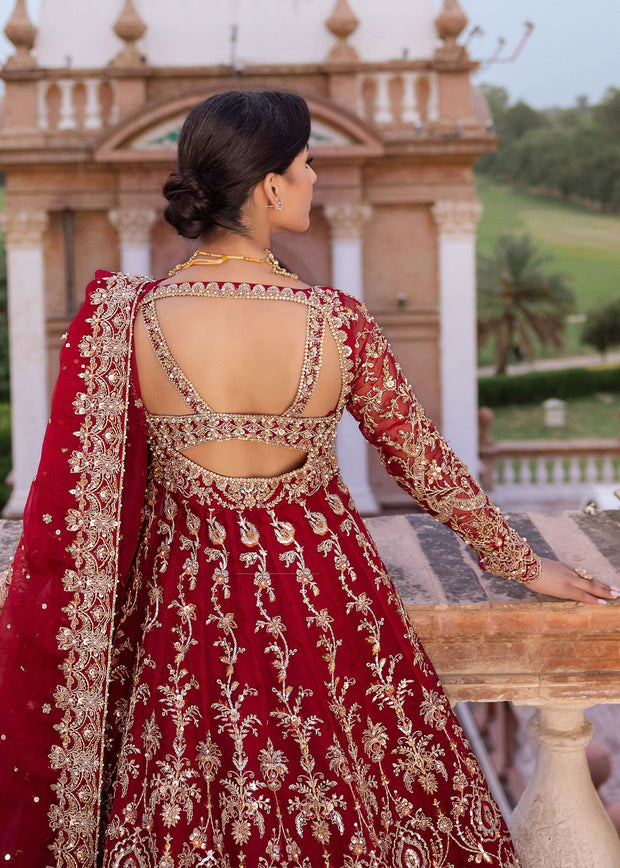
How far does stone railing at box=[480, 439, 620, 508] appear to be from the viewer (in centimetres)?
1148

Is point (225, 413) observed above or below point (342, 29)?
below

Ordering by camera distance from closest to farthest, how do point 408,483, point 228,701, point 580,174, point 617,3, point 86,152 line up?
point 228,701 → point 408,483 → point 86,152 → point 580,174 → point 617,3

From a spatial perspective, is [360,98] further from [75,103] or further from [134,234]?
[75,103]

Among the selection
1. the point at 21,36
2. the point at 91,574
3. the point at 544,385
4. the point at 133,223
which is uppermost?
the point at 21,36

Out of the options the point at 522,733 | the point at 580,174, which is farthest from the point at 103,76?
the point at 580,174

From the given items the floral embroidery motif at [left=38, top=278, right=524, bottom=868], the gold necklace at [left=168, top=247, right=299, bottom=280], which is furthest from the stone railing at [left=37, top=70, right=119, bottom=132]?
the floral embroidery motif at [left=38, top=278, right=524, bottom=868]

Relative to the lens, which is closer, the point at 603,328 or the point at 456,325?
the point at 456,325

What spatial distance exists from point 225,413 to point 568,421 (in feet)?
74.6

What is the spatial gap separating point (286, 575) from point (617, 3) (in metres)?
58.4

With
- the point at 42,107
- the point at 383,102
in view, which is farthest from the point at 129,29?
the point at 383,102

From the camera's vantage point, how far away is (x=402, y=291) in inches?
397

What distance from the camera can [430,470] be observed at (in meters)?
1.58

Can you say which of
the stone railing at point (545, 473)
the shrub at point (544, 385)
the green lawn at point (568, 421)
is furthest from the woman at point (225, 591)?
the shrub at point (544, 385)

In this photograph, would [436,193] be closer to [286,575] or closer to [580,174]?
[286,575]
